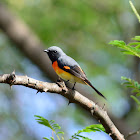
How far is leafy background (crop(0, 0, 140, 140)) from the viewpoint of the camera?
809 cm

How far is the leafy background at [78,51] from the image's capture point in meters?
8.09

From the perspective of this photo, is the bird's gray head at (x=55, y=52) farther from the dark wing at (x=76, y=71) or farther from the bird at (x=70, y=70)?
the dark wing at (x=76, y=71)

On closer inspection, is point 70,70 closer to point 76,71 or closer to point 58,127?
point 76,71

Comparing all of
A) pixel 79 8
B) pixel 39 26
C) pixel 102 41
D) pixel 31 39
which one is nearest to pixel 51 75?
pixel 31 39

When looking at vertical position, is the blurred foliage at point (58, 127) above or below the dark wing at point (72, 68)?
below

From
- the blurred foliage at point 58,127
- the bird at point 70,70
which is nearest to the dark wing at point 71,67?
the bird at point 70,70

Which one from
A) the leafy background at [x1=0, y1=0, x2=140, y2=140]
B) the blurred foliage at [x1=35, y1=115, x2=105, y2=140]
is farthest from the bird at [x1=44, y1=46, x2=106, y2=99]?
the leafy background at [x1=0, y1=0, x2=140, y2=140]

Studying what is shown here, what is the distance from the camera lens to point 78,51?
29.1ft

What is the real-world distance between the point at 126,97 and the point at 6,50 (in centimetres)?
443

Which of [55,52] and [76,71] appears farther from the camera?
[55,52]

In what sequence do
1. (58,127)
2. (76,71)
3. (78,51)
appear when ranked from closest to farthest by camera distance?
(58,127) < (76,71) < (78,51)

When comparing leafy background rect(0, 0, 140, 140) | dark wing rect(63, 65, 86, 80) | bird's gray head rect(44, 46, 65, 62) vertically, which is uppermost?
leafy background rect(0, 0, 140, 140)

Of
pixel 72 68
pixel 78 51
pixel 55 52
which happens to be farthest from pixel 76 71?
pixel 78 51

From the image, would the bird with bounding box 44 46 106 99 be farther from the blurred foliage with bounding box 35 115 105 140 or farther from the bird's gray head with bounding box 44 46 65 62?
the blurred foliage with bounding box 35 115 105 140
